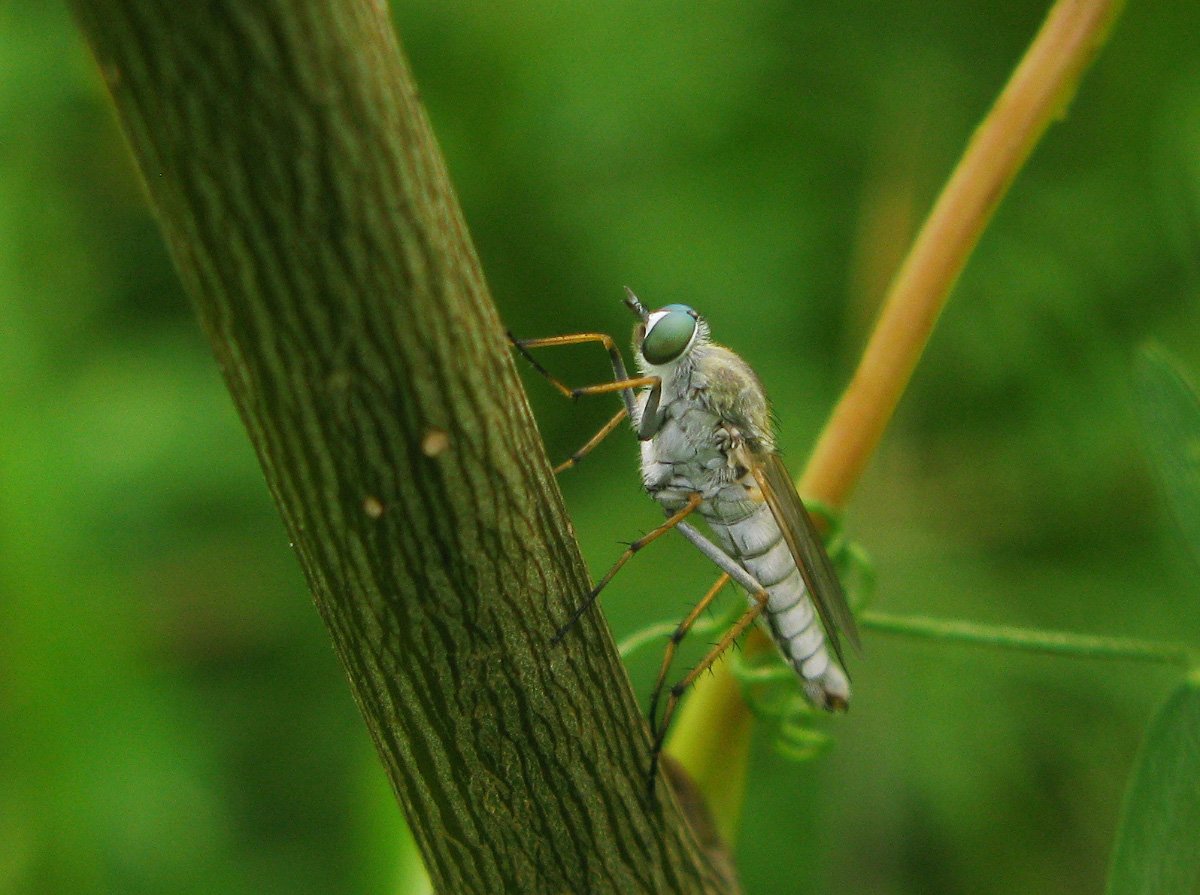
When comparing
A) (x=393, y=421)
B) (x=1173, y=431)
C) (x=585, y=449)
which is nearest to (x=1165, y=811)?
(x=1173, y=431)

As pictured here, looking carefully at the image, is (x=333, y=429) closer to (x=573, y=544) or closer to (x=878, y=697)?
(x=573, y=544)

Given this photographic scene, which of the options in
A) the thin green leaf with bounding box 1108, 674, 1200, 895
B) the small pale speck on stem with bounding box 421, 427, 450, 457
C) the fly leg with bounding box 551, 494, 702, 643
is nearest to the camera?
the small pale speck on stem with bounding box 421, 427, 450, 457

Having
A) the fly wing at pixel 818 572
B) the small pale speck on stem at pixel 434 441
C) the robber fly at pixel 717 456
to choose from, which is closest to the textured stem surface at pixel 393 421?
the small pale speck on stem at pixel 434 441

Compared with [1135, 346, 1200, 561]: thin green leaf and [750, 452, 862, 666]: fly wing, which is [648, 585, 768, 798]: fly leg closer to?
[750, 452, 862, 666]: fly wing

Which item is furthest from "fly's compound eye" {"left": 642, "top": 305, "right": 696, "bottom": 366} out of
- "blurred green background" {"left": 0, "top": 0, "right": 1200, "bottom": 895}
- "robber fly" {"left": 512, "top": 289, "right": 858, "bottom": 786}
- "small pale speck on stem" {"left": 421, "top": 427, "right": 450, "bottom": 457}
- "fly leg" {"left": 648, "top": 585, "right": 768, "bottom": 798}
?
"small pale speck on stem" {"left": 421, "top": 427, "right": 450, "bottom": 457}

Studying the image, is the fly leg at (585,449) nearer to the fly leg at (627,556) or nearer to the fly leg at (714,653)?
the fly leg at (627,556)

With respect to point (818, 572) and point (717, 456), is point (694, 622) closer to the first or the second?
point (818, 572)
